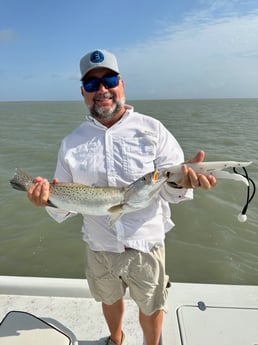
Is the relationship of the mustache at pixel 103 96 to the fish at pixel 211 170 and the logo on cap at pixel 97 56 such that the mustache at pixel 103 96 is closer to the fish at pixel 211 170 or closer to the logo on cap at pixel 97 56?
the logo on cap at pixel 97 56

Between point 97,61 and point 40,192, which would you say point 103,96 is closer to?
point 97,61

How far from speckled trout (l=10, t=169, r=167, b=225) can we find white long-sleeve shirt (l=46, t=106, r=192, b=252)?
13 centimetres

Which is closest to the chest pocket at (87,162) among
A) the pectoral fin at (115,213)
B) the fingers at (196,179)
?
the pectoral fin at (115,213)

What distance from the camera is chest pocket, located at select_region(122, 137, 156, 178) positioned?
2.46m

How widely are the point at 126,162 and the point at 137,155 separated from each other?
0.09 meters

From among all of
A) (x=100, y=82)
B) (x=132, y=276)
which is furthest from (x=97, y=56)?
(x=132, y=276)

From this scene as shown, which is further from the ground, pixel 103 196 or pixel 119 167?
pixel 119 167

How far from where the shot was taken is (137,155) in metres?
2.47

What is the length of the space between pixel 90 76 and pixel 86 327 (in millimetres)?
2277

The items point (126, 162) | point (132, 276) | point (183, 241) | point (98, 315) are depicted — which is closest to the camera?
point (126, 162)

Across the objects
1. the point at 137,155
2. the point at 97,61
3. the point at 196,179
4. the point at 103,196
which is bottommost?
the point at 103,196

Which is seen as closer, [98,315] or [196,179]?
[196,179]

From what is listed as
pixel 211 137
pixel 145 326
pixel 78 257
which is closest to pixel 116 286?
pixel 145 326

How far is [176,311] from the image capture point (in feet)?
10.6
